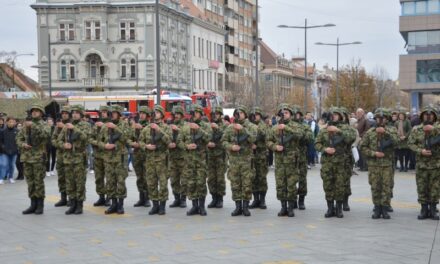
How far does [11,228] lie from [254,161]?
493cm

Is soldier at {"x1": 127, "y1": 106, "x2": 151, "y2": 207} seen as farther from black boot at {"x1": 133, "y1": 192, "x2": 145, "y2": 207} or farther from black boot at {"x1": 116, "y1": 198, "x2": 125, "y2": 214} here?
black boot at {"x1": 116, "y1": 198, "x2": 125, "y2": 214}

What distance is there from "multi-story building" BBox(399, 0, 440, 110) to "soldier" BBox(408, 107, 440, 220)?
58.0 m

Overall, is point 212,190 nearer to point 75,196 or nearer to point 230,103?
point 75,196

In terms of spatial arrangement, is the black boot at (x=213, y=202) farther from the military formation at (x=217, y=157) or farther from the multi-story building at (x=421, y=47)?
the multi-story building at (x=421, y=47)

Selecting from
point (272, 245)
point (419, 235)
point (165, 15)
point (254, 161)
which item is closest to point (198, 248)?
point (272, 245)

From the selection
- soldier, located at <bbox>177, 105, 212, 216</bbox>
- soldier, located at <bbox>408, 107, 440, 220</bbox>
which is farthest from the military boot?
soldier, located at <bbox>408, 107, 440, 220</bbox>

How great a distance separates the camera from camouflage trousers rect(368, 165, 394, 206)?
12883 mm

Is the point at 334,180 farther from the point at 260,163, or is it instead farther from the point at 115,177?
the point at 115,177

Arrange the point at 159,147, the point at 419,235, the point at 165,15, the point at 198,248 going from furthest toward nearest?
the point at 165,15
the point at 159,147
the point at 419,235
the point at 198,248

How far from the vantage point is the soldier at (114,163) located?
45.5 feet

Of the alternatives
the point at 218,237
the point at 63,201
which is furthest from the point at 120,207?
the point at 218,237

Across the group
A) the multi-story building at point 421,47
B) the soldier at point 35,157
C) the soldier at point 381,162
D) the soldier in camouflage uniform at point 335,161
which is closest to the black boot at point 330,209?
the soldier in camouflage uniform at point 335,161

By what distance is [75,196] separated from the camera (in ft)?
46.1

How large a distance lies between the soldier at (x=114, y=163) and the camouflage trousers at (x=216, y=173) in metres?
1.75
